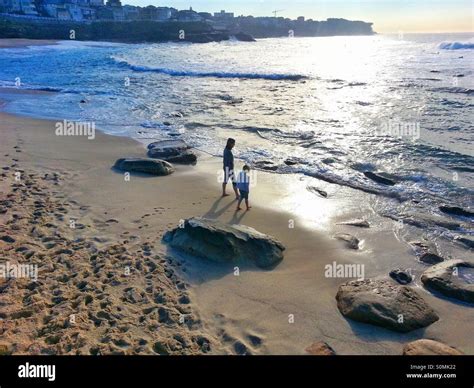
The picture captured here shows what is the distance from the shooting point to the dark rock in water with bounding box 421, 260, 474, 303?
532 centimetres

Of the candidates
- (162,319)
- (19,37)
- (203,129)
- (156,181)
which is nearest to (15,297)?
(162,319)

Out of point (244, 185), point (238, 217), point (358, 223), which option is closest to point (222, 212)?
point (238, 217)

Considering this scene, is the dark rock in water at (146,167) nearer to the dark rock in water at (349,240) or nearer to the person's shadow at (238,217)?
the person's shadow at (238,217)

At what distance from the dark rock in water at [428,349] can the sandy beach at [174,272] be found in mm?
162

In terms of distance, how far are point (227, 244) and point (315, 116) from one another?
39.9 ft

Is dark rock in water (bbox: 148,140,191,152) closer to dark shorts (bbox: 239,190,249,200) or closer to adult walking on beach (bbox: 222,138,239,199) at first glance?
adult walking on beach (bbox: 222,138,239,199)

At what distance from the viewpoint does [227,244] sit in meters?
5.97

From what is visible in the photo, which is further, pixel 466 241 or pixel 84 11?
pixel 84 11

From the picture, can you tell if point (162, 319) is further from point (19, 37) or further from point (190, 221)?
point (19, 37)

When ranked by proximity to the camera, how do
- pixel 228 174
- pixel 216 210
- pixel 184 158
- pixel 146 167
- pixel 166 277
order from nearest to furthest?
1. pixel 166 277
2. pixel 216 210
3. pixel 228 174
4. pixel 146 167
5. pixel 184 158

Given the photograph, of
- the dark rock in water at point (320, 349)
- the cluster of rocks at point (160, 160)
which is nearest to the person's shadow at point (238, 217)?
the cluster of rocks at point (160, 160)

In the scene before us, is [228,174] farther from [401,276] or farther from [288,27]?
[288,27]

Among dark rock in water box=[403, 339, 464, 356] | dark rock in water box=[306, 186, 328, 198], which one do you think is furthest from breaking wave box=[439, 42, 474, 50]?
dark rock in water box=[403, 339, 464, 356]
